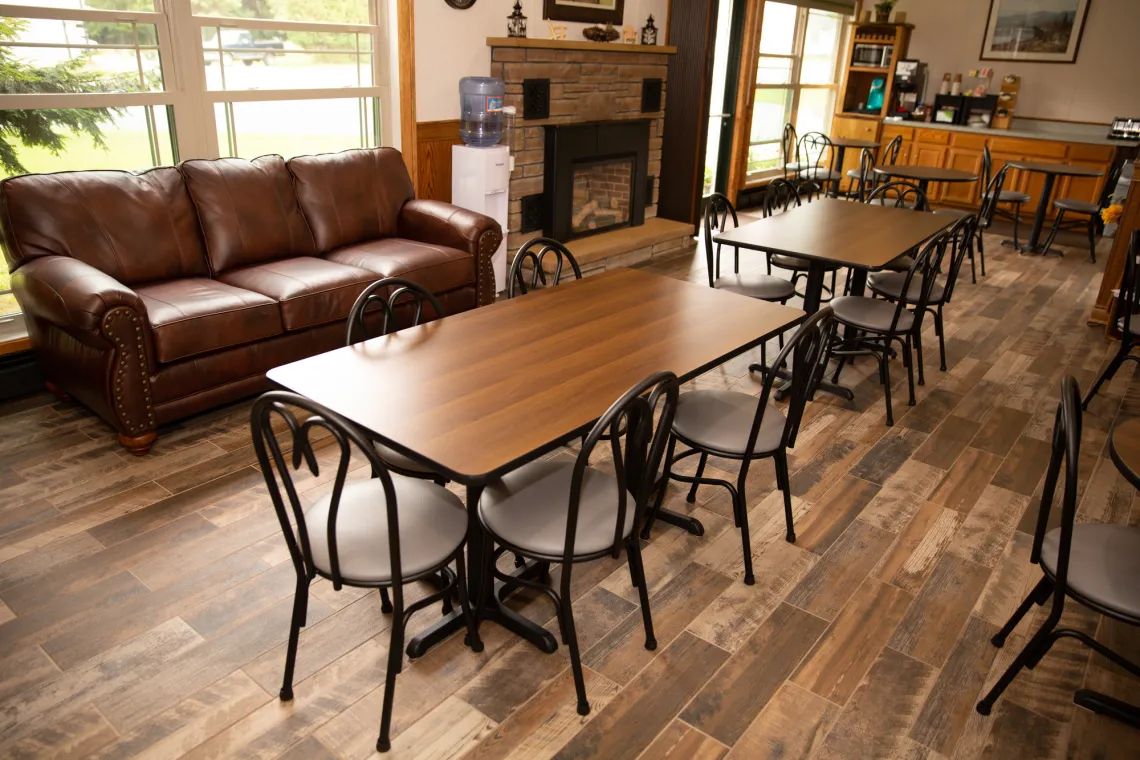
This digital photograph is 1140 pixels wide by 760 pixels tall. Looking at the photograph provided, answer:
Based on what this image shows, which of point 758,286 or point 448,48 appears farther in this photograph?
point 448,48

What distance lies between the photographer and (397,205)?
4320 millimetres

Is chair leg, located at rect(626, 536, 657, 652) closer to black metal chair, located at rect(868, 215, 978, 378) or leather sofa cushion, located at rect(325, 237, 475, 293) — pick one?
leather sofa cushion, located at rect(325, 237, 475, 293)

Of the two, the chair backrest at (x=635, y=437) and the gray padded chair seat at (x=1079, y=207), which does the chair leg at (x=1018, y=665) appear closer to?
the chair backrest at (x=635, y=437)

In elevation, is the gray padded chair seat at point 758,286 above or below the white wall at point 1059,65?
below

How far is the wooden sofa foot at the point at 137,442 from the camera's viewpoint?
2928 millimetres

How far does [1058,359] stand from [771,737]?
3.46 meters

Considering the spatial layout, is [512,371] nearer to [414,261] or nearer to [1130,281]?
[414,261]

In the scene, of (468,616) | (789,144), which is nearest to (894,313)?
(468,616)

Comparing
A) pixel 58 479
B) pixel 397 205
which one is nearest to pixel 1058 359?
pixel 397 205

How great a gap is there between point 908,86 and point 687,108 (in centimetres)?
349

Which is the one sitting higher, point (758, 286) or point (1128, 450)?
point (1128, 450)

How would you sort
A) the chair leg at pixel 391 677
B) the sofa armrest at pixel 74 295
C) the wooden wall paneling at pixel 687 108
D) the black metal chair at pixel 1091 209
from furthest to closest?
the black metal chair at pixel 1091 209 → the wooden wall paneling at pixel 687 108 → the sofa armrest at pixel 74 295 → the chair leg at pixel 391 677

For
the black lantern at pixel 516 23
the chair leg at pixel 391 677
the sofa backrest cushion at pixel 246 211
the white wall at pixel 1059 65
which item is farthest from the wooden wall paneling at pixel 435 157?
the white wall at pixel 1059 65

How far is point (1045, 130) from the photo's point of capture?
788 cm
